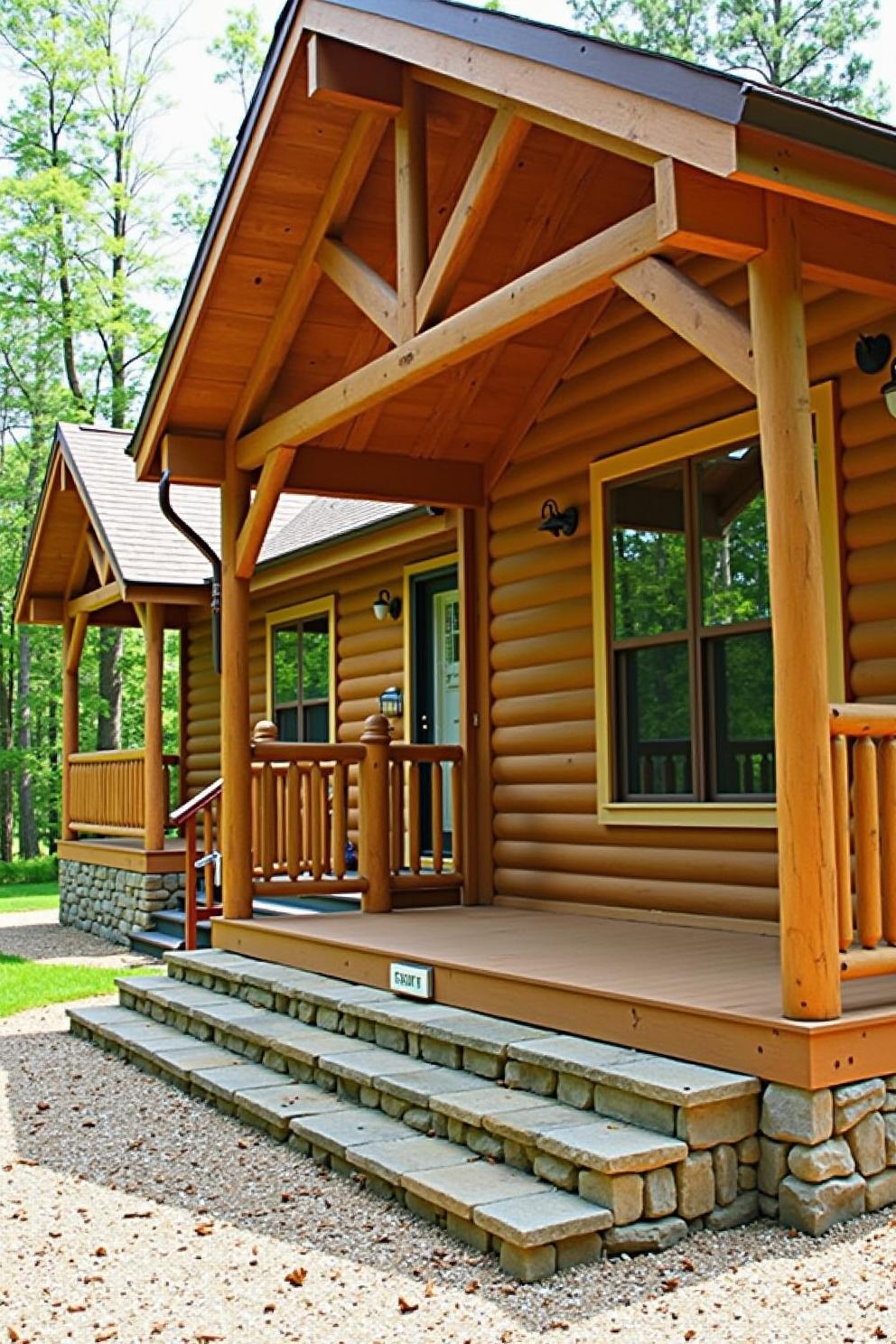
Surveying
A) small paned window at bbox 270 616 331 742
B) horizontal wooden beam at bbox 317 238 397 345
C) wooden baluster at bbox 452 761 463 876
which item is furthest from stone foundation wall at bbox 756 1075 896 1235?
small paned window at bbox 270 616 331 742

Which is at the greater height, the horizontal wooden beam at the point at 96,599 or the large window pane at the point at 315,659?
the horizontal wooden beam at the point at 96,599

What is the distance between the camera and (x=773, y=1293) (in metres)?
3.75

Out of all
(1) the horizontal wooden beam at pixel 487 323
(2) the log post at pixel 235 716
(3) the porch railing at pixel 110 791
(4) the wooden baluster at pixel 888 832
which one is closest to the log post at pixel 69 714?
(3) the porch railing at pixel 110 791

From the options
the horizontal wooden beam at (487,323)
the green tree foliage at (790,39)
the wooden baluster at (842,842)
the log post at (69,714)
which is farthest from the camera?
the green tree foliage at (790,39)

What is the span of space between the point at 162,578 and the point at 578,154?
7231 mm

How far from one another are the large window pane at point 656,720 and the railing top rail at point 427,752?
5.16ft

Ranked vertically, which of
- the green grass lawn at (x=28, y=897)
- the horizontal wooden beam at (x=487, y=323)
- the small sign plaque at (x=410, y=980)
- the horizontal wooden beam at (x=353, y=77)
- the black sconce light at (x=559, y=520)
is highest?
the horizontal wooden beam at (x=353, y=77)

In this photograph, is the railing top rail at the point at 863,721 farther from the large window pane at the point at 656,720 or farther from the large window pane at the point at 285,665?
the large window pane at the point at 285,665

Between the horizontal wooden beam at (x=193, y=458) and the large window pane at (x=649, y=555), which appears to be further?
the horizontal wooden beam at (x=193, y=458)

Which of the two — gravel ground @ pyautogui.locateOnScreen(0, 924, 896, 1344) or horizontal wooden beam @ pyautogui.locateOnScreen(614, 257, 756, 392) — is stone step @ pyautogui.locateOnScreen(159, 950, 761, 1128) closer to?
gravel ground @ pyautogui.locateOnScreen(0, 924, 896, 1344)

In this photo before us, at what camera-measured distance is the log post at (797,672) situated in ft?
13.9

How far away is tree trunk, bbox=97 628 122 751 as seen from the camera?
24.8m

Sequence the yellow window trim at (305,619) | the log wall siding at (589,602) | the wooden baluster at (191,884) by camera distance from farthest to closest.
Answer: the yellow window trim at (305,619) < the wooden baluster at (191,884) < the log wall siding at (589,602)

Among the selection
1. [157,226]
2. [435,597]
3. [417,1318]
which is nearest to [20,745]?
[157,226]
